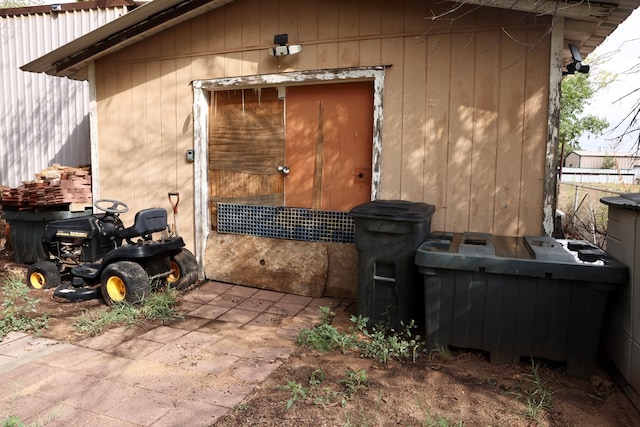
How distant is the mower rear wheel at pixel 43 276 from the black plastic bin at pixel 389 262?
378cm

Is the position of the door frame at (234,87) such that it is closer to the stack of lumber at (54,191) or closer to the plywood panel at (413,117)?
the plywood panel at (413,117)

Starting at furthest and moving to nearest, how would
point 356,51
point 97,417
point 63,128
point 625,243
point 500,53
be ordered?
point 63,128 → point 356,51 → point 500,53 → point 625,243 → point 97,417

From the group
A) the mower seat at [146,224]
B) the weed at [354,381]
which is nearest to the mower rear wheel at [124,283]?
the mower seat at [146,224]

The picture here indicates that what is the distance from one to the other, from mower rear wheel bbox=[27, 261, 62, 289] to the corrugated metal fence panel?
12.3ft

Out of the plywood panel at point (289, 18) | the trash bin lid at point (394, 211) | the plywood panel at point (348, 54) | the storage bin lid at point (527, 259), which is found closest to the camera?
the storage bin lid at point (527, 259)

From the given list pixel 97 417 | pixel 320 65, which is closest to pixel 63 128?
pixel 320 65

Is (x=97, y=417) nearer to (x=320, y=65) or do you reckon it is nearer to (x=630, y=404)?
(x=630, y=404)

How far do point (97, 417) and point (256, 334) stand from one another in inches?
61.1

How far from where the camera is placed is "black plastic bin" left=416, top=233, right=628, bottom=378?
2.96 meters

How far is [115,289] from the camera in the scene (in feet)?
14.8

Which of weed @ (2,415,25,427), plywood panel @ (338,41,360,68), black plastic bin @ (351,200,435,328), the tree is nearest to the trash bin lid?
black plastic bin @ (351,200,435,328)

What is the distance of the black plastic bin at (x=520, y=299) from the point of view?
2.96 metres

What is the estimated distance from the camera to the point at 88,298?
4719 mm

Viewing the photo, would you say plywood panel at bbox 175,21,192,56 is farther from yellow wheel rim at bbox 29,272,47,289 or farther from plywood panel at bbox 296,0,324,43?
yellow wheel rim at bbox 29,272,47,289
